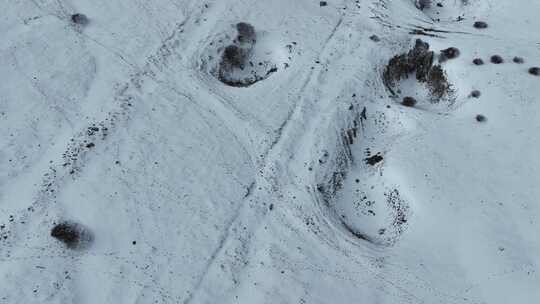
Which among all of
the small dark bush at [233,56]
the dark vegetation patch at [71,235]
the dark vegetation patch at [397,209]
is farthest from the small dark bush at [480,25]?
the dark vegetation patch at [71,235]

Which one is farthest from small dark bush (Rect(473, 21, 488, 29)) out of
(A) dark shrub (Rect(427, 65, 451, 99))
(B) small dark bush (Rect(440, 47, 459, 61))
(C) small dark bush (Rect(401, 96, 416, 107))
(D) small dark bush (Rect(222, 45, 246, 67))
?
(D) small dark bush (Rect(222, 45, 246, 67))

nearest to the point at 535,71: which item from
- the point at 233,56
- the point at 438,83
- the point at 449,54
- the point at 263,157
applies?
the point at 449,54

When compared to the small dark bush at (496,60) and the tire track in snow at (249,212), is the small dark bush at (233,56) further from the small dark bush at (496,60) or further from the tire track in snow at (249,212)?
the small dark bush at (496,60)

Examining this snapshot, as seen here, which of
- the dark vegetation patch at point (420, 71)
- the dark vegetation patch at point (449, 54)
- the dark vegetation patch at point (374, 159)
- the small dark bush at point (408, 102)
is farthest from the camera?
the dark vegetation patch at point (449, 54)

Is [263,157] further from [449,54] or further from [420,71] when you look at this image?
[449,54]

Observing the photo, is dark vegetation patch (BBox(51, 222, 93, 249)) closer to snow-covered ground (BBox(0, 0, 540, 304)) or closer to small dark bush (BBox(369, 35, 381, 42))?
snow-covered ground (BBox(0, 0, 540, 304))

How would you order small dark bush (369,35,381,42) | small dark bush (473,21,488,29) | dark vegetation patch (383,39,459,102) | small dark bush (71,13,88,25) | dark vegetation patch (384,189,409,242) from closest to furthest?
dark vegetation patch (384,189,409,242), small dark bush (71,13,88,25), dark vegetation patch (383,39,459,102), small dark bush (369,35,381,42), small dark bush (473,21,488,29)

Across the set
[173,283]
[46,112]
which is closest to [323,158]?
[173,283]
